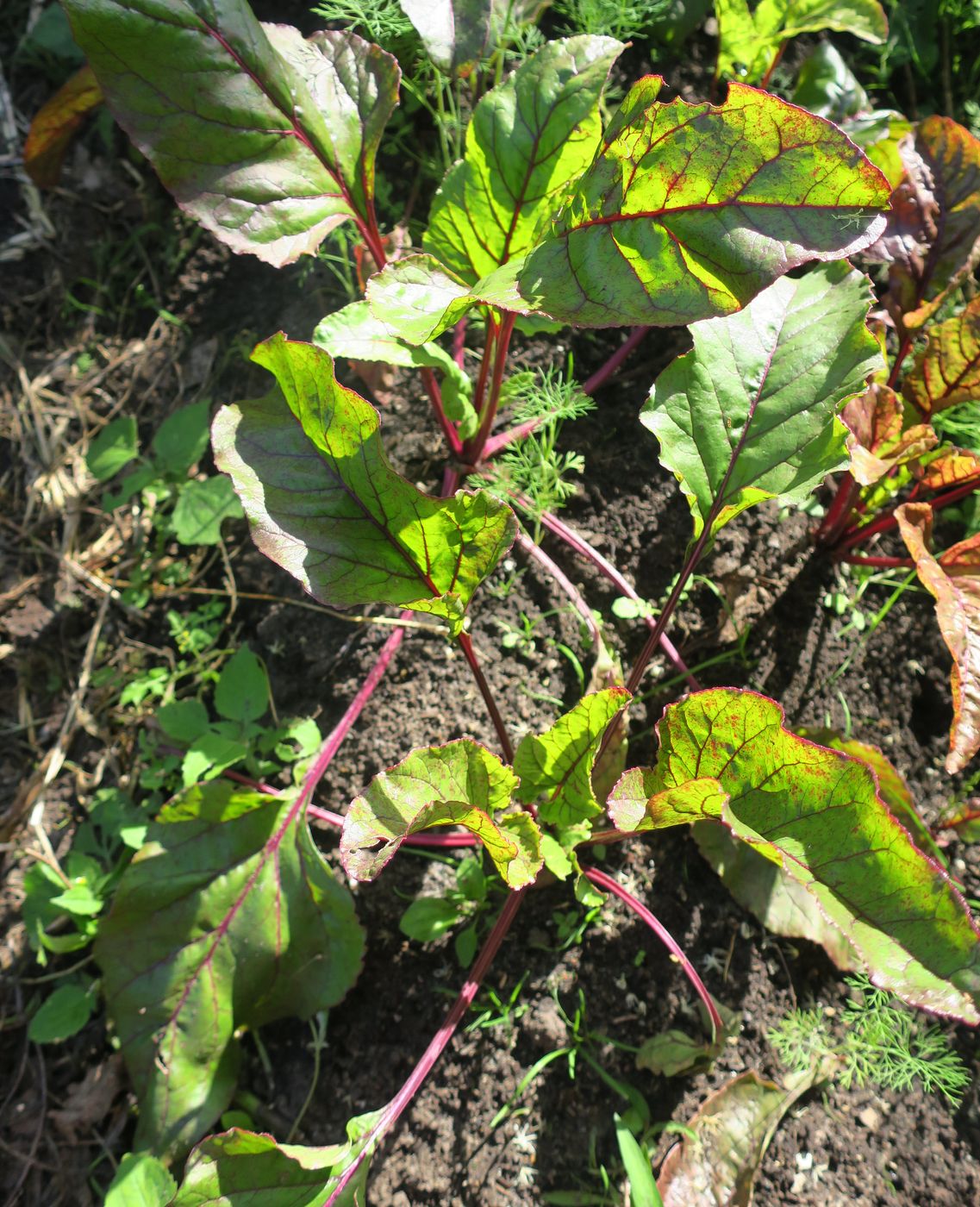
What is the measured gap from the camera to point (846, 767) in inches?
47.1

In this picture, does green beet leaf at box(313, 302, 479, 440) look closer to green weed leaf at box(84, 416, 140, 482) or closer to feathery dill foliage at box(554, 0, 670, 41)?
green weed leaf at box(84, 416, 140, 482)

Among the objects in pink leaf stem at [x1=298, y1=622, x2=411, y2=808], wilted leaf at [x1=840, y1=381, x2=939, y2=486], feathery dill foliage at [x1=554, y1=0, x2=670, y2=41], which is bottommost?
pink leaf stem at [x1=298, y1=622, x2=411, y2=808]

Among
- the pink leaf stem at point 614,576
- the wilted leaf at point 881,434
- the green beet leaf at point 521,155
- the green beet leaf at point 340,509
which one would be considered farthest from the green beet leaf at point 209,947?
the wilted leaf at point 881,434

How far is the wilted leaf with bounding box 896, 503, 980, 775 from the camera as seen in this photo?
147cm

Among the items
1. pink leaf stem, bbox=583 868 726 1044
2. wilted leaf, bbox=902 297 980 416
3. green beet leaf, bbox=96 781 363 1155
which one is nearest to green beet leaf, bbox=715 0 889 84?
wilted leaf, bbox=902 297 980 416

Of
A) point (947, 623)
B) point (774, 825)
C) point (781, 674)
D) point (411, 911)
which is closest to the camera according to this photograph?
point (774, 825)

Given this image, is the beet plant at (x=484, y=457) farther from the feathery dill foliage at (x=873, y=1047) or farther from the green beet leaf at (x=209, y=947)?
the feathery dill foliage at (x=873, y=1047)

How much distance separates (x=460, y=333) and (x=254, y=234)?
0.50 meters

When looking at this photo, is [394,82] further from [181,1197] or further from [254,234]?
[181,1197]

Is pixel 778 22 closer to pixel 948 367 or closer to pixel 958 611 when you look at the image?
pixel 948 367

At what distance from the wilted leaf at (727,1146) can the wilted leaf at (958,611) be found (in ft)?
2.26

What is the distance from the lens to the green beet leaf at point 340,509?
140 centimetres

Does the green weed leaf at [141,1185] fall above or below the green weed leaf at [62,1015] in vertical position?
below

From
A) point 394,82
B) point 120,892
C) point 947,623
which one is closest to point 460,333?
point 394,82
